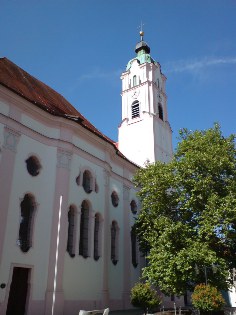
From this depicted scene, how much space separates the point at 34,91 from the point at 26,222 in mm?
9094

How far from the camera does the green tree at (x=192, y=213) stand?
17.1 metres

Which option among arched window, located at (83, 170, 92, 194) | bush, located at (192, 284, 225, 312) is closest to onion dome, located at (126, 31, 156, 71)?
arched window, located at (83, 170, 92, 194)

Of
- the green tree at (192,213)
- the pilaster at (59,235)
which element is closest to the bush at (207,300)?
the green tree at (192,213)

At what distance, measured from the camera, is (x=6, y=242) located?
49.4 feet

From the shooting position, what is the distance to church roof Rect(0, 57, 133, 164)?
1884 centimetres

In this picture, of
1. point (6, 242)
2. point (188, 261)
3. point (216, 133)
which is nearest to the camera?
point (6, 242)

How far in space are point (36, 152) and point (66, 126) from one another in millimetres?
2662

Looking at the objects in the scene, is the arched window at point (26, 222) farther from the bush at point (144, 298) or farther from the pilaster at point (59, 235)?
the bush at point (144, 298)

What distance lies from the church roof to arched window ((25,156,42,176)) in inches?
117

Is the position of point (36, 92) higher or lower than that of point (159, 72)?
lower

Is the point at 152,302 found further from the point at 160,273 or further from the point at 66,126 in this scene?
the point at 66,126

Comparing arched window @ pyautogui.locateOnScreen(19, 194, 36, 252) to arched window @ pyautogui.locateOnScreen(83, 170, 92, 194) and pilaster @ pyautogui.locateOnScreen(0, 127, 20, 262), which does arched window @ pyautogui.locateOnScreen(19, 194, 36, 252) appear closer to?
pilaster @ pyautogui.locateOnScreen(0, 127, 20, 262)

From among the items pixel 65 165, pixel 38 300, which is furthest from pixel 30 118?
pixel 38 300

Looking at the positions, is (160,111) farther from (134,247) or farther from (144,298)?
(144,298)
